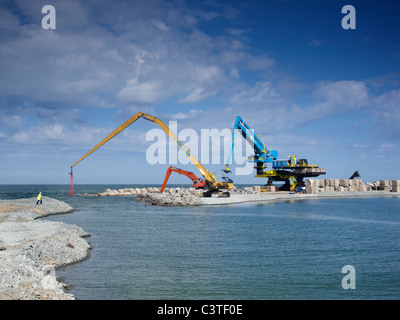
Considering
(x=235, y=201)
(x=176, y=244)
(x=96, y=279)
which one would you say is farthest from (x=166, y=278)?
(x=235, y=201)

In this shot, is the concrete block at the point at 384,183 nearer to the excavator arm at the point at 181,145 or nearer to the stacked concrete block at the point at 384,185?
the stacked concrete block at the point at 384,185

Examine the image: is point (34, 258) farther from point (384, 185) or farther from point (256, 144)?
point (384, 185)

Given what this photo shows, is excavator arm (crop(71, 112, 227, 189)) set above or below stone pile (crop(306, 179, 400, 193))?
above

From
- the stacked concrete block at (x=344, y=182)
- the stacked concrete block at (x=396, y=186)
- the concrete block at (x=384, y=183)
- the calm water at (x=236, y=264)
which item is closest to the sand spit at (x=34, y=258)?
the calm water at (x=236, y=264)

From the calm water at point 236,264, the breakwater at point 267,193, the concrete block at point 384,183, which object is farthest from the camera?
the concrete block at point 384,183

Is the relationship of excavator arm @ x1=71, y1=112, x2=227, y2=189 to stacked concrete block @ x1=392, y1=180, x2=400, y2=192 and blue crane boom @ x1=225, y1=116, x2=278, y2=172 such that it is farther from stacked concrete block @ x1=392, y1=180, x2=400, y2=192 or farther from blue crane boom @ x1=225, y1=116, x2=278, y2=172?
stacked concrete block @ x1=392, y1=180, x2=400, y2=192

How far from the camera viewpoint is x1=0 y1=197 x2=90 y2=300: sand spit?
9609mm

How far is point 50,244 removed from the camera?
1546 cm

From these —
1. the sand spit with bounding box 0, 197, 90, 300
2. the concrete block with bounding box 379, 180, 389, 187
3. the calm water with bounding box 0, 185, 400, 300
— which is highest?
the concrete block with bounding box 379, 180, 389, 187

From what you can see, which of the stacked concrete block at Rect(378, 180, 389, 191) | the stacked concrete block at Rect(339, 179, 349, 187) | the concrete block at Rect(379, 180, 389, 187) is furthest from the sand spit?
the concrete block at Rect(379, 180, 389, 187)

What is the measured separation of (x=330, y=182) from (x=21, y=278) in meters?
81.9

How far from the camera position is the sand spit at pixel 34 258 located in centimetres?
961
